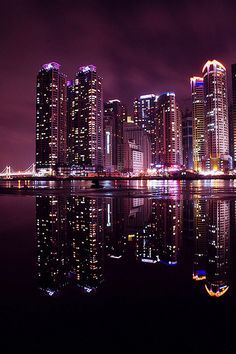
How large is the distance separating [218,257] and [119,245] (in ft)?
9.05

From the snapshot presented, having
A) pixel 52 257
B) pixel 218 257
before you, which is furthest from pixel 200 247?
pixel 52 257

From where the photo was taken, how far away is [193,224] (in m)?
11.7

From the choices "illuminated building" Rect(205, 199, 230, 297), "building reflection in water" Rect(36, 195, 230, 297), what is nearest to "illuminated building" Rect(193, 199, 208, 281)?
"building reflection in water" Rect(36, 195, 230, 297)

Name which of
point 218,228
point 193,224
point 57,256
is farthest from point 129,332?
point 193,224

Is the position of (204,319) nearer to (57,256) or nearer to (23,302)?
(23,302)

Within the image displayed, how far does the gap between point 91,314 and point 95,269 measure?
2195 millimetres

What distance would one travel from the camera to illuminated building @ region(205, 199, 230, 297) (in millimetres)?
5107

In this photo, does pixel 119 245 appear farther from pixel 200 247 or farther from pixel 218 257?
pixel 218 257

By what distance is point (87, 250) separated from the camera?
7.97m

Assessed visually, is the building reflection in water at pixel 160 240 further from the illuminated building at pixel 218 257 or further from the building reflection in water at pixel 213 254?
the illuminated building at pixel 218 257

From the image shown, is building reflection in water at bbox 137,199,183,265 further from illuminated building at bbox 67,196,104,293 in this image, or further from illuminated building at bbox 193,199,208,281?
illuminated building at bbox 67,196,104,293

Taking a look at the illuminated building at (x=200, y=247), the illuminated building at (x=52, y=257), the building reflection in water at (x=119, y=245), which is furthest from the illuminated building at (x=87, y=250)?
the illuminated building at (x=200, y=247)

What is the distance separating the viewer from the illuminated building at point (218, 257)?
511cm

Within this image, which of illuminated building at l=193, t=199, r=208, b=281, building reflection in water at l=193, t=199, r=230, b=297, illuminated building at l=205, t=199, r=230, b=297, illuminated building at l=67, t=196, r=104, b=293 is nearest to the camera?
illuminated building at l=205, t=199, r=230, b=297
